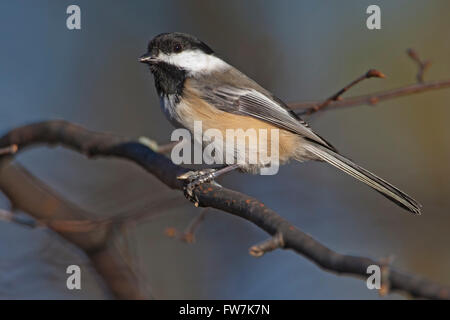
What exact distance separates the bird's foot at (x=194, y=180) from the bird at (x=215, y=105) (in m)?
0.06

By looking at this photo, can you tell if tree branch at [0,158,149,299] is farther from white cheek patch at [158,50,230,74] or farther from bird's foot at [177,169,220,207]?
white cheek patch at [158,50,230,74]

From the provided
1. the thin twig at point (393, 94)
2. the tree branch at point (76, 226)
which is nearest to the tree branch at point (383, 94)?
the thin twig at point (393, 94)

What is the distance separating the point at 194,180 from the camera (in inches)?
75.2

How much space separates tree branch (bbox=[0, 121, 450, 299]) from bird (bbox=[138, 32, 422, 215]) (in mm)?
199

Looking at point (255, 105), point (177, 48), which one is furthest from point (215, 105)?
point (177, 48)

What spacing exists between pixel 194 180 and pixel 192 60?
0.53 meters

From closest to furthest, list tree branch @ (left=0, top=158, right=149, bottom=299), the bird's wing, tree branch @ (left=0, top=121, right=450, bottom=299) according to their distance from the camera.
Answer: tree branch @ (left=0, top=121, right=450, bottom=299)
tree branch @ (left=0, top=158, right=149, bottom=299)
the bird's wing

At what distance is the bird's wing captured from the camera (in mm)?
2105

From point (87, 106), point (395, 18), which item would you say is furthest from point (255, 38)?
point (87, 106)

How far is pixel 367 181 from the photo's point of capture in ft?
6.29

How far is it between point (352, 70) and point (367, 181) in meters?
1.62

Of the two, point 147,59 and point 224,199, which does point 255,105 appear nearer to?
point 147,59

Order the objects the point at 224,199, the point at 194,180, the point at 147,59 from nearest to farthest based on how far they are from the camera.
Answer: the point at 224,199, the point at 194,180, the point at 147,59

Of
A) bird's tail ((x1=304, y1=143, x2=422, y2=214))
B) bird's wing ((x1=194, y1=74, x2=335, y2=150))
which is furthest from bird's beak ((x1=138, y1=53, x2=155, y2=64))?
bird's tail ((x1=304, y1=143, x2=422, y2=214))
